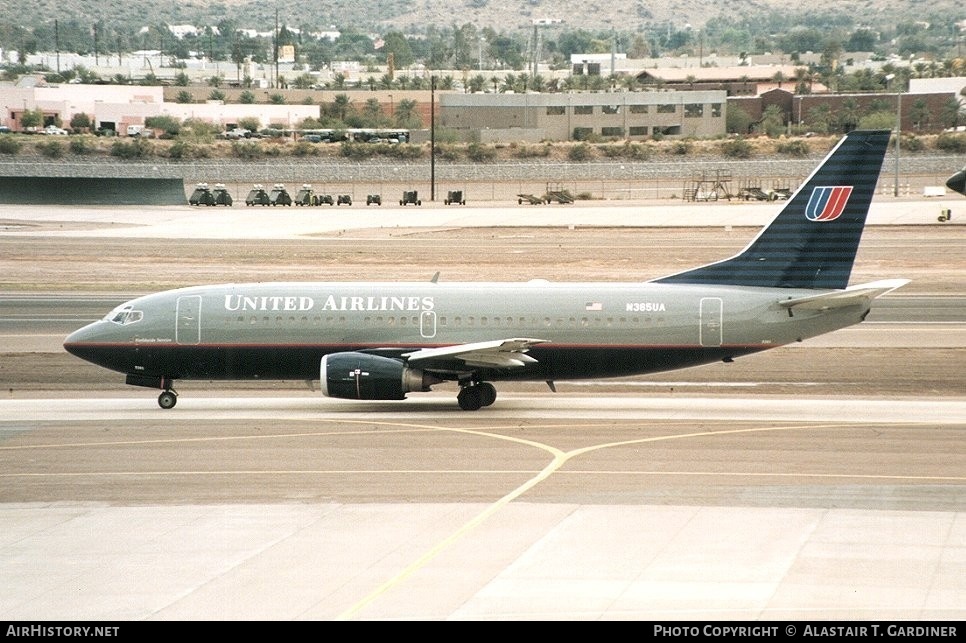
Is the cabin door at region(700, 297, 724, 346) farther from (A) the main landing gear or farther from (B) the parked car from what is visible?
(B) the parked car

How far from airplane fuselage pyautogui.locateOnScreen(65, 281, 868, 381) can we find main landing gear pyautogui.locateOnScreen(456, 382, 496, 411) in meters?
Result: 0.47

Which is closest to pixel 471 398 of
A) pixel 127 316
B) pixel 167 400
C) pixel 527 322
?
pixel 527 322

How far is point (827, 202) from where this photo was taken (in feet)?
131

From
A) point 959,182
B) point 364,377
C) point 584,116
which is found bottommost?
point 364,377

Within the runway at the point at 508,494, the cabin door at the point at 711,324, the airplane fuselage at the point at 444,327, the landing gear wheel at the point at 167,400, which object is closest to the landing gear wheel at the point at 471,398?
the runway at the point at 508,494

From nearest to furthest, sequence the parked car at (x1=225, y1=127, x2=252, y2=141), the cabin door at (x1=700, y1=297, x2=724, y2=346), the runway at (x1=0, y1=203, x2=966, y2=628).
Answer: the runway at (x1=0, y1=203, x2=966, y2=628), the cabin door at (x1=700, y1=297, x2=724, y2=346), the parked car at (x1=225, y1=127, x2=252, y2=141)

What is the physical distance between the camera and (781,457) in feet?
107

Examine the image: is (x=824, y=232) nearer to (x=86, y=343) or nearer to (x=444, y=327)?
(x=444, y=327)

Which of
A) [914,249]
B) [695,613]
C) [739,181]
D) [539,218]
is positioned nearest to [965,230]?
[914,249]

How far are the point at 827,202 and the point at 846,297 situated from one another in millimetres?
3415

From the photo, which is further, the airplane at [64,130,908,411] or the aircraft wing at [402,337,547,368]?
the airplane at [64,130,908,411]

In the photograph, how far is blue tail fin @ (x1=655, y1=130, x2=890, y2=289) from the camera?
39.6 m

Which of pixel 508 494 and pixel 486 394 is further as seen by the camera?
pixel 486 394

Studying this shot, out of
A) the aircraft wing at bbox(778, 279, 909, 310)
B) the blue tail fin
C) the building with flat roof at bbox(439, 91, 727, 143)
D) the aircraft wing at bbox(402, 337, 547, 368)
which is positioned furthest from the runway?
the building with flat roof at bbox(439, 91, 727, 143)
